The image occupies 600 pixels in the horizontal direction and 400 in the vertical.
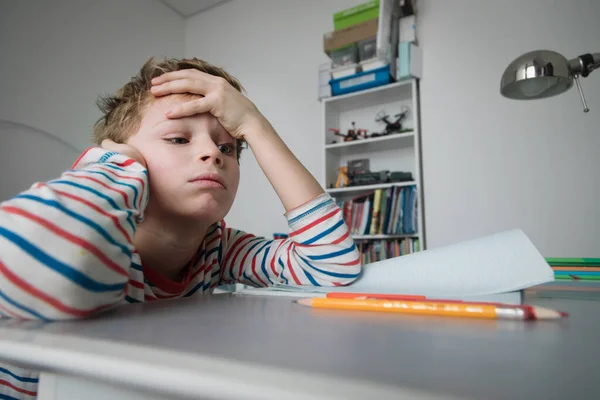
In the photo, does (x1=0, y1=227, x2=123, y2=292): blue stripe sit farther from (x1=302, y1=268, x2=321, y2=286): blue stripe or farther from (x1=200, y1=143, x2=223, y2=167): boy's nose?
(x1=302, y1=268, x2=321, y2=286): blue stripe

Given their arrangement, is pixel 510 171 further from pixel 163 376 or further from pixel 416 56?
pixel 163 376

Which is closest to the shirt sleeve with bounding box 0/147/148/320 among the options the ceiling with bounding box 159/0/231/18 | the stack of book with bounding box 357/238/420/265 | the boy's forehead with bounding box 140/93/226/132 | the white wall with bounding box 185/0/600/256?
the boy's forehead with bounding box 140/93/226/132

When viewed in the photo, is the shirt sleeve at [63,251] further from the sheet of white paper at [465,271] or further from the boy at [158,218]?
the sheet of white paper at [465,271]

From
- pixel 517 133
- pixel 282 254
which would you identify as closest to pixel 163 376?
pixel 282 254

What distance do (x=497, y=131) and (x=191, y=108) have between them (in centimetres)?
208

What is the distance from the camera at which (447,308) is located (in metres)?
0.31

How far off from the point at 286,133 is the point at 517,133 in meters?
1.59

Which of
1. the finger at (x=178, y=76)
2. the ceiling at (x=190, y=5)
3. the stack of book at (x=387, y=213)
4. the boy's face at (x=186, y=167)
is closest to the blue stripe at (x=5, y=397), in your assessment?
the boy's face at (x=186, y=167)

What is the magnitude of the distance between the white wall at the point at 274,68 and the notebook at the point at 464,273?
84.3 inches

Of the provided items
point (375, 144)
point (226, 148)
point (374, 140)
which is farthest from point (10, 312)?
point (375, 144)

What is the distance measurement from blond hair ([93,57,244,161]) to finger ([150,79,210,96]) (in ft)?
0.17

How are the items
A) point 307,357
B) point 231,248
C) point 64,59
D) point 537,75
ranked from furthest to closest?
point 64,59, point 537,75, point 231,248, point 307,357

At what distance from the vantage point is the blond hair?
682mm

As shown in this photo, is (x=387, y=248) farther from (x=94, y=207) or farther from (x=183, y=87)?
(x=94, y=207)
